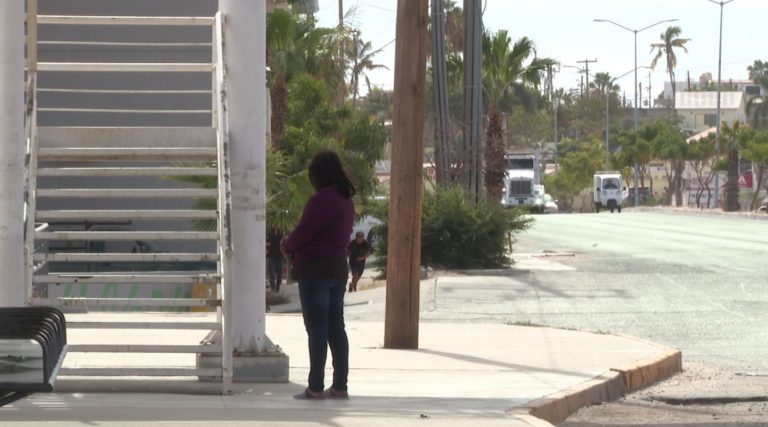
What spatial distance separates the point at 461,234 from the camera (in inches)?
1043

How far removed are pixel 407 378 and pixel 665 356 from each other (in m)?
2.81

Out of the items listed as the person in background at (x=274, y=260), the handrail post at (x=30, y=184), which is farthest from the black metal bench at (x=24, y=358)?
the person in background at (x=274, y=260)

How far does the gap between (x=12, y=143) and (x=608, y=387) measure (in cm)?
486

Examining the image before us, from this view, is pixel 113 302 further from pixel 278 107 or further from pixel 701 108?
pixel 701 108

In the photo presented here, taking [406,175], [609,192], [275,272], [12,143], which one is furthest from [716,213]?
[12,143]

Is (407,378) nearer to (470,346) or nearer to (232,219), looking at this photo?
(232,219)

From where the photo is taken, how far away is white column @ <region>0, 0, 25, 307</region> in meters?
9.53

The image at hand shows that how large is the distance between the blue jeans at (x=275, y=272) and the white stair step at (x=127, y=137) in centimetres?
1687

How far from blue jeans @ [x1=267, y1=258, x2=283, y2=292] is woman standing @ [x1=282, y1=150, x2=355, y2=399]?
715 inches

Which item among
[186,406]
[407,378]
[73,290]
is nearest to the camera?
[186,406]

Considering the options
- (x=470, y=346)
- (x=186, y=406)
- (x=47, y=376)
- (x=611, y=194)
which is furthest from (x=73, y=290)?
(x=611, y=194)

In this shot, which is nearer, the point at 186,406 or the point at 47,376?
the point at 47,376

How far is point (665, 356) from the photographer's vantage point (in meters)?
12.1

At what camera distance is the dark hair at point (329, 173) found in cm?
905
